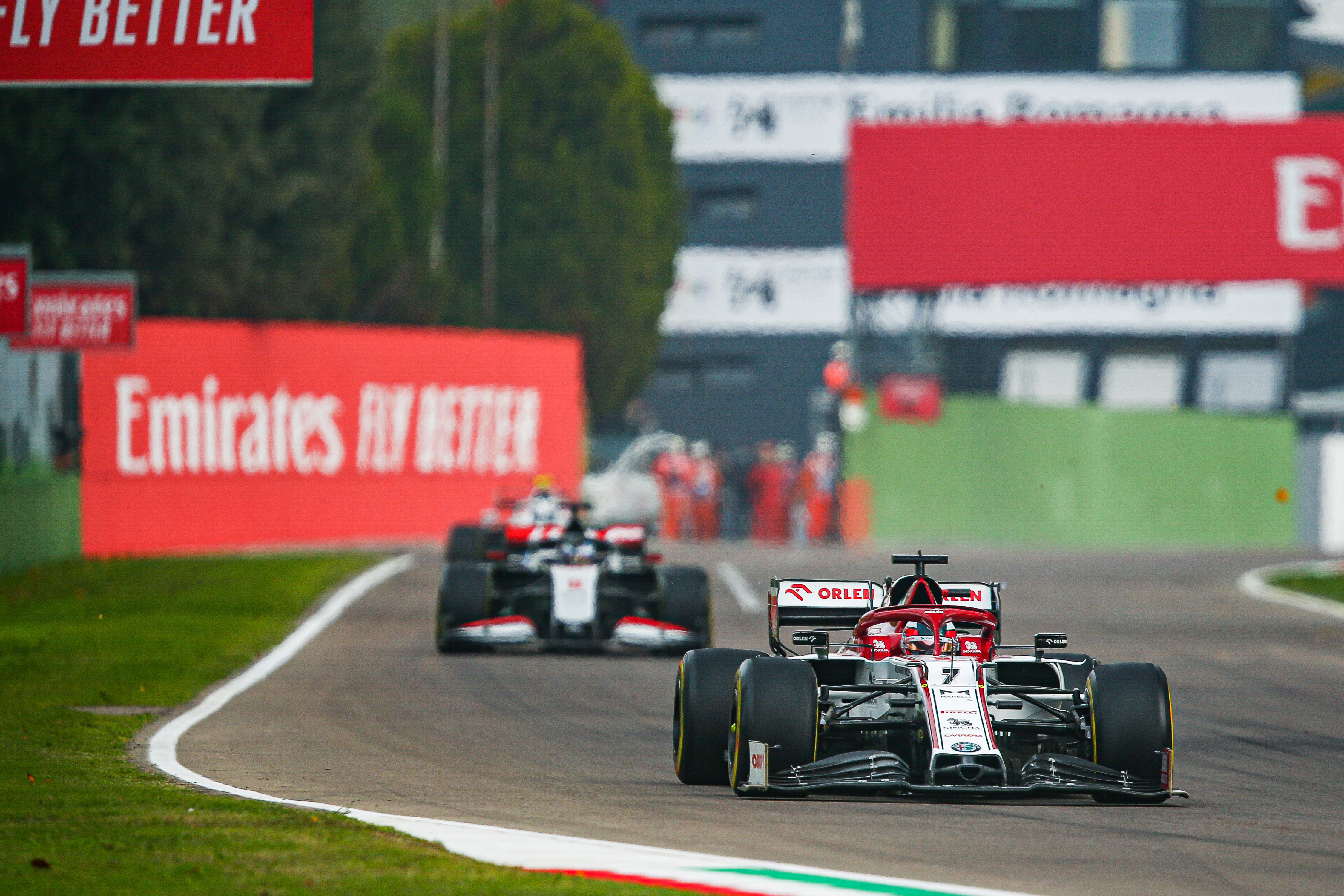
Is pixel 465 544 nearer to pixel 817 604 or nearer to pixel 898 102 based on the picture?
pixel 817 604

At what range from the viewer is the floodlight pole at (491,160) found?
52375 millimetres

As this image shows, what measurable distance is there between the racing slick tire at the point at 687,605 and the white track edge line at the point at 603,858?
777 cm

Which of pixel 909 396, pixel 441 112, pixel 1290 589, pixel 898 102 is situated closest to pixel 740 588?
pixel 1290 589

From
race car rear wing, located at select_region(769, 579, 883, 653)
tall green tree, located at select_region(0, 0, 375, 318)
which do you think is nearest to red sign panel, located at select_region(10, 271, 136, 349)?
tall green tree, located at select_region(0, 0, 375, 318)

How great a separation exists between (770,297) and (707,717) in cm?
5034

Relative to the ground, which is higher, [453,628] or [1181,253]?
[1181,253]

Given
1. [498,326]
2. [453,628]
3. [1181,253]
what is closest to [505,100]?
[498,326]

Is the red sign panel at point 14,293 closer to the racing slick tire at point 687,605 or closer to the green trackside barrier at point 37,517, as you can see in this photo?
the green trackside barrier at point 37,517

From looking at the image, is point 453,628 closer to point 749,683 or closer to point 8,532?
point 749,683

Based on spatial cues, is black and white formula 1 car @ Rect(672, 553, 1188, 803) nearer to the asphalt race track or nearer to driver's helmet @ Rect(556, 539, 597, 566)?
the asphalt race track

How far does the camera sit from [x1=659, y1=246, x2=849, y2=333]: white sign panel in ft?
201

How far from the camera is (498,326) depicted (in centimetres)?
5341

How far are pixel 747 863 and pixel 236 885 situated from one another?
6.01 feet

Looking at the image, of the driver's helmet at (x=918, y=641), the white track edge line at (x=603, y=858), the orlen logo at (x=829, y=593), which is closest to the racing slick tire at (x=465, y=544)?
the orlen logo at (x=829, y=593)
